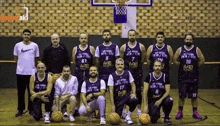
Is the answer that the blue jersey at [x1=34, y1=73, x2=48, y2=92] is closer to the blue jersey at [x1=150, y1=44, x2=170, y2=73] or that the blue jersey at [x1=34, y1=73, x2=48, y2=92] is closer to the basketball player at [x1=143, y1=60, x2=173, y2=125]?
the basketball player at [x1=143, y1=60, x2=173, y2=125]

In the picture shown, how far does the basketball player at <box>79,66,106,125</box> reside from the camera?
823cm

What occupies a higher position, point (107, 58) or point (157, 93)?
point (107, 58)

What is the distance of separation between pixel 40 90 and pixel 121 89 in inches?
64.1

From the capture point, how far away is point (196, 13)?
13.9m

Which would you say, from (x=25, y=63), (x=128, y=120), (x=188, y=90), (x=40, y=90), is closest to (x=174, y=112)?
(x=188, y=90)

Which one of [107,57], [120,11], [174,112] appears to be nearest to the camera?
[107,57]

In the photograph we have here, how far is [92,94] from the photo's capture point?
27.5ft

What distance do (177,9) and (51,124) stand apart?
7.13 m

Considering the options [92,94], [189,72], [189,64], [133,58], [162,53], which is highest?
[162,53]

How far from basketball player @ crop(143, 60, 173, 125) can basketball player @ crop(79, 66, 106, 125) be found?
837 mm

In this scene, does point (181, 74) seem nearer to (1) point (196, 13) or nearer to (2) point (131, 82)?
(2) point (131, 82)

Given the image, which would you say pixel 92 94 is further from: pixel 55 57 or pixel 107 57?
pixel 55 57

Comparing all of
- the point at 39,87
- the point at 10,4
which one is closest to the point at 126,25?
the point at 10,4

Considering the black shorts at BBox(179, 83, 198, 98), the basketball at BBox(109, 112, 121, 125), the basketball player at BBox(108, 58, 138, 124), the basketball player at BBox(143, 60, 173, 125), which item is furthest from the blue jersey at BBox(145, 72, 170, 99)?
the basketball at BBox(109, 112, 121, 125)
